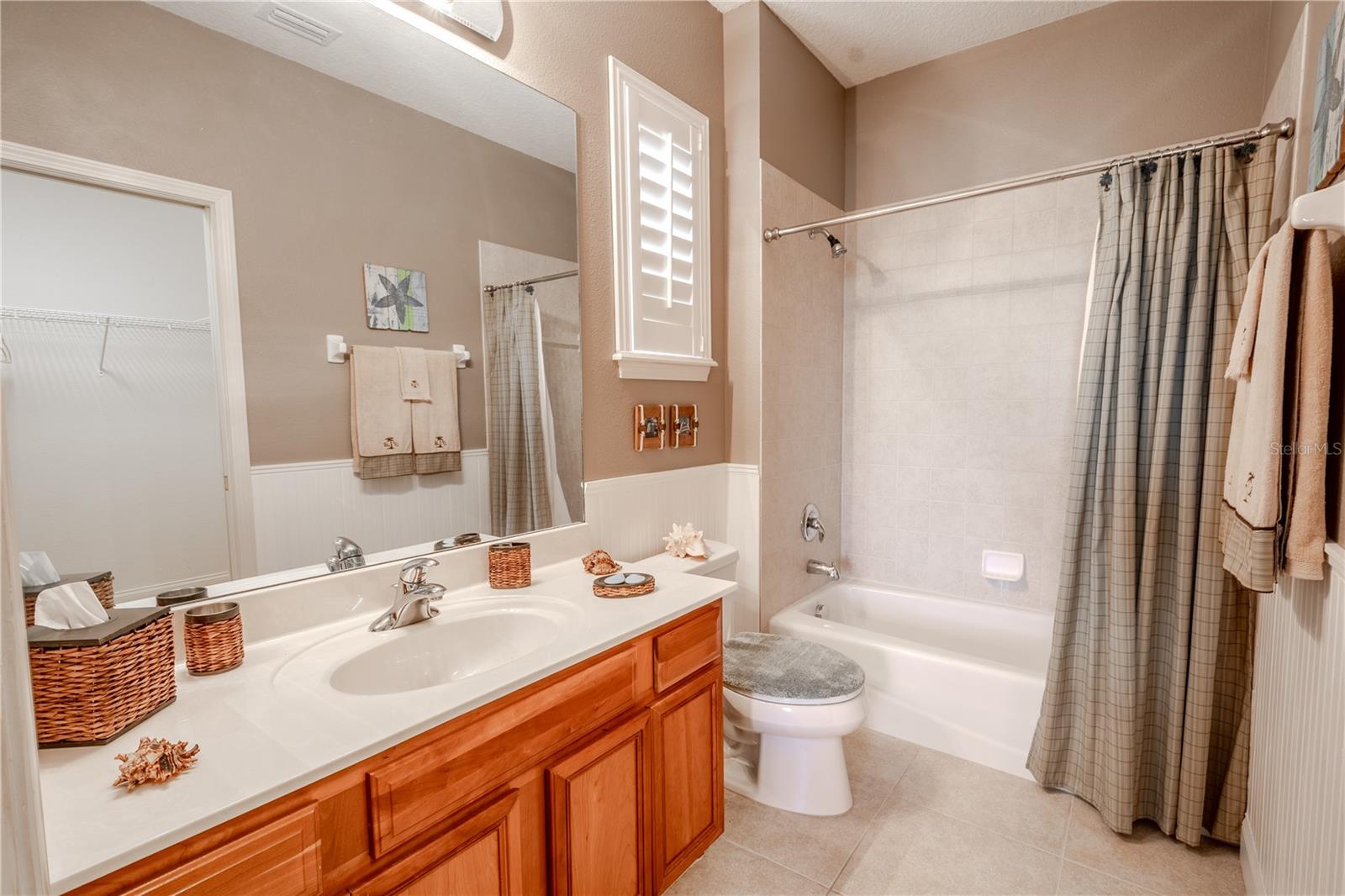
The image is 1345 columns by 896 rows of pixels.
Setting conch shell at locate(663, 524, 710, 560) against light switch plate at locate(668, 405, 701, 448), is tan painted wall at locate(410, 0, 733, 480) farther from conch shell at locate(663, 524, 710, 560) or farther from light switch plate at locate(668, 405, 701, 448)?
conch shell at locate(663, 524, 710, 560)

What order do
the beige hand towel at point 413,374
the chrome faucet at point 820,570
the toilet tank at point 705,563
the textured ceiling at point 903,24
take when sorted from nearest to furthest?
the beige hand towel at point 413,374 < the toilet tank at point 705,563 < the textured ceiling at point 903,24 < the chrome faucet at point 820,570

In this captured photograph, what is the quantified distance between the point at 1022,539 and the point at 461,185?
253cm

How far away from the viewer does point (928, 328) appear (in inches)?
110

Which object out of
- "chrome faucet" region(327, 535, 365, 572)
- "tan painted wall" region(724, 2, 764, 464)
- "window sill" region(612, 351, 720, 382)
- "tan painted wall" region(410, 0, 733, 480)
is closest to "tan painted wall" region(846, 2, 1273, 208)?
"tan painted wall" region(724, 2, 764, 464)

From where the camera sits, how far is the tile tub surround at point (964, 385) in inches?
98.7

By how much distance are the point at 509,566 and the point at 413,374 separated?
53cm

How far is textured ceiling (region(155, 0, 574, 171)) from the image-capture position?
1179mm

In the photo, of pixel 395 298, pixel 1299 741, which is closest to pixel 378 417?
pixel 395 298

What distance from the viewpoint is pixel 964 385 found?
272cm

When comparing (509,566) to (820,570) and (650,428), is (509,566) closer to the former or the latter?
(650,428)

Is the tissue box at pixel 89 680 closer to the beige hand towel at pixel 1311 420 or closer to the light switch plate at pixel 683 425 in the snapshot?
the light switch plate at pixel 683 425

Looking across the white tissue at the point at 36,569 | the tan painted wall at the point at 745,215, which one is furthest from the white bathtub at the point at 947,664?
the white tissue at the point at 36,569

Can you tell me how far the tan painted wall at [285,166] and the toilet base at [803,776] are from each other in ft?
4.39

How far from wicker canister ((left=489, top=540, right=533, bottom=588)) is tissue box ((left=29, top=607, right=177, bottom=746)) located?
74 cm
